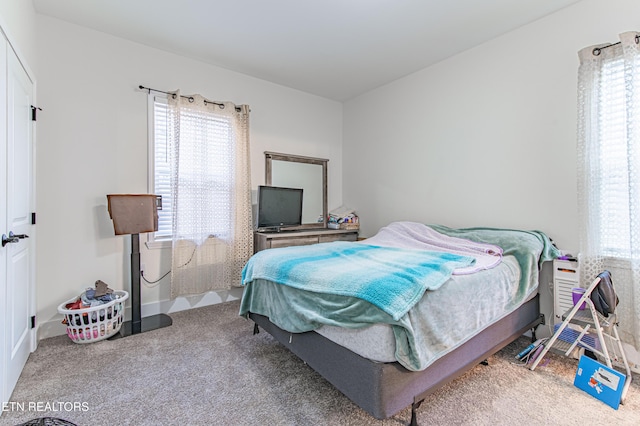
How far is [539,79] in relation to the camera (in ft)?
8.45

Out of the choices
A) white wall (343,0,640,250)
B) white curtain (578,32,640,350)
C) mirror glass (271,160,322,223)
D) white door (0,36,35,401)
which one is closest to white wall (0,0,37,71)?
white door (0,36,35,401)

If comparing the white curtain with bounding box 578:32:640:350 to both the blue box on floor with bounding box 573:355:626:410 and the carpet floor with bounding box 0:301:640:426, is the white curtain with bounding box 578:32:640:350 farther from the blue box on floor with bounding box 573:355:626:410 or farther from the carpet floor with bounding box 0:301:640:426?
the carpet floor with bounding box 0:301:640:426

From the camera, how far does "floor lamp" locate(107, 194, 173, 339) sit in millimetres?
2564

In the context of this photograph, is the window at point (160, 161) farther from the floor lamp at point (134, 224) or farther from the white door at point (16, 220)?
the white door at point (16, 220)

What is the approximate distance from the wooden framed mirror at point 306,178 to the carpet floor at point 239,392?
2.18m

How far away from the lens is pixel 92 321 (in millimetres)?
2416

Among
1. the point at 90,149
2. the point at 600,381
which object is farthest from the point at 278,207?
the point at 600,381

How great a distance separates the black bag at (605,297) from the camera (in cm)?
185

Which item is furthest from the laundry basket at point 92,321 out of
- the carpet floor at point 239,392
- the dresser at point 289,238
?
the dresser at point 289,238

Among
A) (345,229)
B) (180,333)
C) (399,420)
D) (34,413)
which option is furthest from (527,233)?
(34,413)

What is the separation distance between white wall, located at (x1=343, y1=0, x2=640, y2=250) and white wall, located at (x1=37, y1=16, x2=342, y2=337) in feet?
8.28

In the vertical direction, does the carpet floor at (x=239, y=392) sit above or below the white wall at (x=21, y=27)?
below

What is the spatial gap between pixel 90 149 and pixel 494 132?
13.0 ft

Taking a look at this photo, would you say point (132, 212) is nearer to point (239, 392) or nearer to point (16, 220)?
point (16, 220)
